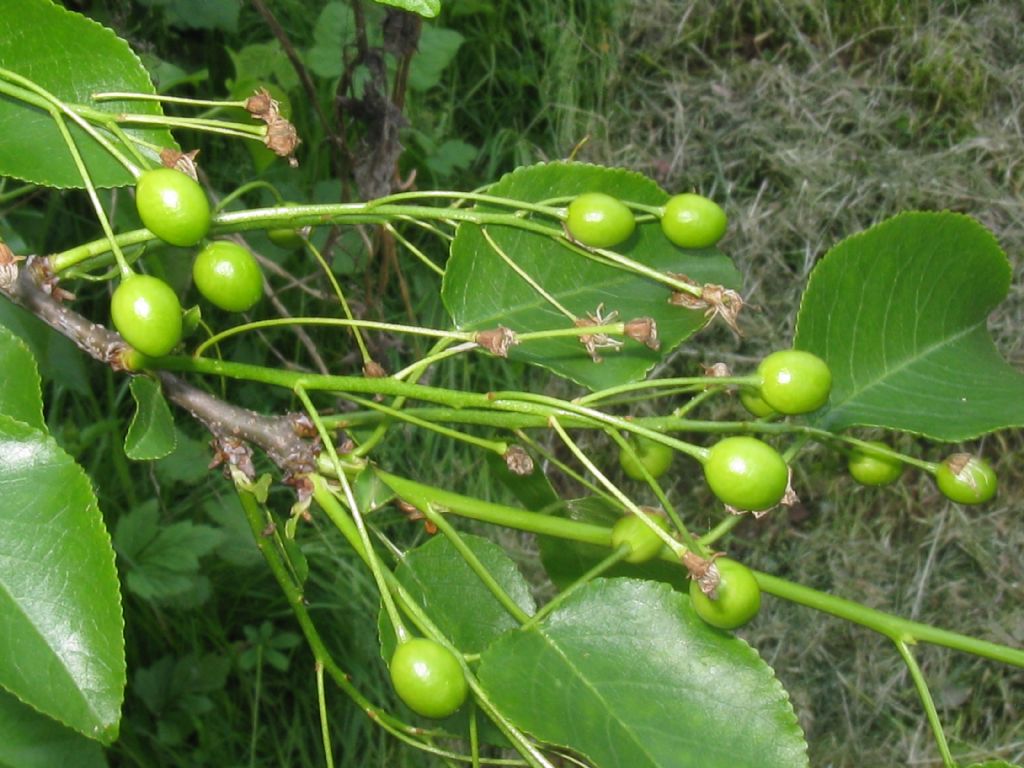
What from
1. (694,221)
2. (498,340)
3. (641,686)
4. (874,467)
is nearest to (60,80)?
(498,340)

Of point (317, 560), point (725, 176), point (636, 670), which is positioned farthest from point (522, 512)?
point (725, 176)

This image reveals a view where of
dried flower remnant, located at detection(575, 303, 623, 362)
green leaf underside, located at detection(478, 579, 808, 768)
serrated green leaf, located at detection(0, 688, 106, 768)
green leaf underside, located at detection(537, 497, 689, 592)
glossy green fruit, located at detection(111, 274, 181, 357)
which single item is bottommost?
serrated green leaf, located at detection(0, 688, 106, 768)

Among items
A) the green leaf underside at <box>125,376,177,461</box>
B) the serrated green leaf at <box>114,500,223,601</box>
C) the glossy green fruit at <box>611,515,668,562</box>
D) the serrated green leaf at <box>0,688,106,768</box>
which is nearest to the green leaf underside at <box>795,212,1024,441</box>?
the glossy green fruit at <box>611,515,668,562</box>

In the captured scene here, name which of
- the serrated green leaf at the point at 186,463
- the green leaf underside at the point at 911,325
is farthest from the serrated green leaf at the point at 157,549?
the green leaf underside at the point at 911,325

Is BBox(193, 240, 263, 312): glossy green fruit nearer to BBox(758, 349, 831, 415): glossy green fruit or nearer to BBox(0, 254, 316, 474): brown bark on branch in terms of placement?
BBox(0, 254, 316, 474): brown bark on branch

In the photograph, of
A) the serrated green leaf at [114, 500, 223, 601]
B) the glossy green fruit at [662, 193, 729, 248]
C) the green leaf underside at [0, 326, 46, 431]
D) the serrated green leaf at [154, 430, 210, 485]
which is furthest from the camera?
the serrated green leaf at [154, 430, 210, 485]

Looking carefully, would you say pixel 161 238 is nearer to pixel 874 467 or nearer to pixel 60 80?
pixel 60 80

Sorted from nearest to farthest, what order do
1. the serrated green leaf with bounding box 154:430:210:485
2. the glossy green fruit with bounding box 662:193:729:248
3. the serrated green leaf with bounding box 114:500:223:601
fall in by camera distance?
the glossy green fruit with bounding box 662:193:729:248 < the serrated green leaf with bounding box 114:500:223:601 < the serrated green leaf with bounding box 154:430:210:485
